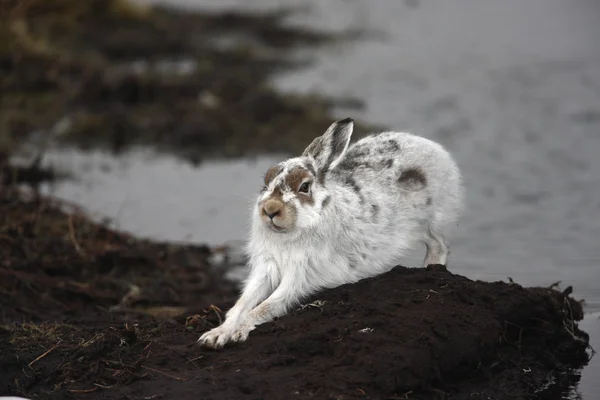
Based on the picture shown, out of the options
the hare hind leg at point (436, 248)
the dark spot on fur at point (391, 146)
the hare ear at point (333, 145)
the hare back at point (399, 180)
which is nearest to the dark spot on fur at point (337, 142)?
the hare ear at point (333, 145)

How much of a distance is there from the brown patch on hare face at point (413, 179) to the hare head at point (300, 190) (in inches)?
21.7

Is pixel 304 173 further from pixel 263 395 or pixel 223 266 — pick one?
pixel 223 266

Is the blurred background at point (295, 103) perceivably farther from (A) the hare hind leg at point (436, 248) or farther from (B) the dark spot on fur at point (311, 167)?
(B) the dark spot on fur at point (311, 167)

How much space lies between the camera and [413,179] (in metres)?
8.12

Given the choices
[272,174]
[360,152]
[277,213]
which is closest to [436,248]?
[360,152]

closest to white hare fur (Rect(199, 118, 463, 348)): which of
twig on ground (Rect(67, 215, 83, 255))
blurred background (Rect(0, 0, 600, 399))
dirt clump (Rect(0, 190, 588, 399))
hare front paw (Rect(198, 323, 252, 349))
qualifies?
hare front paw (Rect(198, 323, 252, 349))

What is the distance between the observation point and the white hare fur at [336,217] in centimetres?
734

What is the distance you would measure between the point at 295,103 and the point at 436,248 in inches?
326

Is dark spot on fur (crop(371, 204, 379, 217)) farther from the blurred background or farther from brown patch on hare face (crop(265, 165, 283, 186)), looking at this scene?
the blurred background

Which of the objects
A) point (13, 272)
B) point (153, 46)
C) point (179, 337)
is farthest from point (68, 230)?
point (153, 46)

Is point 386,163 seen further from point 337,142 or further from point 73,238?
point 73,238

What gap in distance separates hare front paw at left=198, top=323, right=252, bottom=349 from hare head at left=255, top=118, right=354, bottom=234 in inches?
28.2

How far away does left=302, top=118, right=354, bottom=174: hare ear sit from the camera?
306 inches

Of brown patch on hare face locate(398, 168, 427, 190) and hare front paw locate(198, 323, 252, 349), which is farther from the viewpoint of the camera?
brown patch on hare face locate(398, 168, 427, 190)
